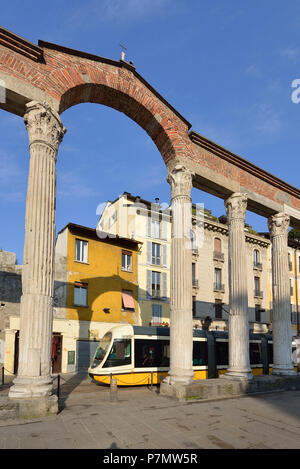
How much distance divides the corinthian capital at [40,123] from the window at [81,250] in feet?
52.7

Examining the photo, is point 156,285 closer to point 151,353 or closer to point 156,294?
point 156,294

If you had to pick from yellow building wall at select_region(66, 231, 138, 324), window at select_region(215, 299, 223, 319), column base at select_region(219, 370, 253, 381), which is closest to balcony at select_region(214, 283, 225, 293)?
window at select_region(215, 299, 223, 319)

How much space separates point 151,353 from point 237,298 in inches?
167

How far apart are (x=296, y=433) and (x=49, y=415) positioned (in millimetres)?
5135

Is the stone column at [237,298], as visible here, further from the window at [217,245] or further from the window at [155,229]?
the window at [217,245]

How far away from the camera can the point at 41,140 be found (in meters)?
9.01

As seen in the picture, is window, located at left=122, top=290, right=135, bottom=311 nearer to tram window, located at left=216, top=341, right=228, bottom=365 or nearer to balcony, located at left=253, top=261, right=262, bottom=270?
tram window, located at left=216, top=341, right=228, bottom=365

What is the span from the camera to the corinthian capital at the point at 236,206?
1409 centimetres

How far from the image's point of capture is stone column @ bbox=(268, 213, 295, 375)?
15.0 meters

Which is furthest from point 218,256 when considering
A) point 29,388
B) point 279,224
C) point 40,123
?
point 29,388

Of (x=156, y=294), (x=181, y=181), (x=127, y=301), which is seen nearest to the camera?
(x=181, y=181)

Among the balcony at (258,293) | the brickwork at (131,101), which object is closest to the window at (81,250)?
the brickwork at (131,101)

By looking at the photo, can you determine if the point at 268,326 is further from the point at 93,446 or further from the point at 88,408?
the point at 93,446

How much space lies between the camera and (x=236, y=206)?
14.1m
